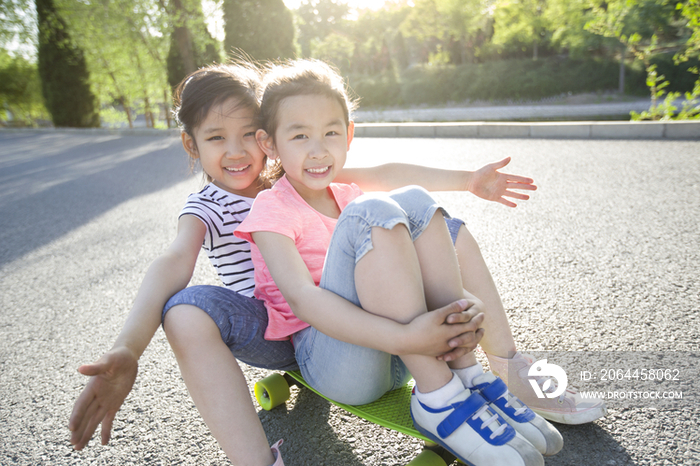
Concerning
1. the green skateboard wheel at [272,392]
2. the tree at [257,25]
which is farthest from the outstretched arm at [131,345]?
the tree at [257,25]

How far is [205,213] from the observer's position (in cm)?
145

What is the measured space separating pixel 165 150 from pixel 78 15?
24.1 feet

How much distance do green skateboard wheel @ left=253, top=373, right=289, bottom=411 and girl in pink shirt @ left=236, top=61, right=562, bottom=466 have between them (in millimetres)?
322

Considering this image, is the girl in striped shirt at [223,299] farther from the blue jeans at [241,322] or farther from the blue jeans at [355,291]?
the blue jeans at [355,291]

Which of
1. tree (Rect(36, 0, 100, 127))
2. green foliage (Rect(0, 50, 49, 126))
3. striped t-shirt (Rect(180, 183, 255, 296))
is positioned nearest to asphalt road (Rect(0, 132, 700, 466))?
striped t-shirt (Rect(180, 183, 255, 296))

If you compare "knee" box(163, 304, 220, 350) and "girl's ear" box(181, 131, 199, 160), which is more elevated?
"girl's ear" box(181, 131, 199, 160)

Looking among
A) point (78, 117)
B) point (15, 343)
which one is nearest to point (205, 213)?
point (15, 343)

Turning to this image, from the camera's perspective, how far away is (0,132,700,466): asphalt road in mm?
1414

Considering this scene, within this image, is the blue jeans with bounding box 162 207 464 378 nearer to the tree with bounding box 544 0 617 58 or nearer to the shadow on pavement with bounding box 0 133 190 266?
the shadow on pavement with bounding box 0 133 190 266

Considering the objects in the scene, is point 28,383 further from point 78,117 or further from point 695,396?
point 78,117

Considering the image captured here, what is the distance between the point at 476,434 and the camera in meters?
1.07

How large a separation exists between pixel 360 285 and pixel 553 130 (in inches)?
230

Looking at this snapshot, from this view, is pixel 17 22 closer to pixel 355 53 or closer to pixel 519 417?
pixel 355 53

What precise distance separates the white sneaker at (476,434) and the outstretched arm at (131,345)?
2.27 ft
